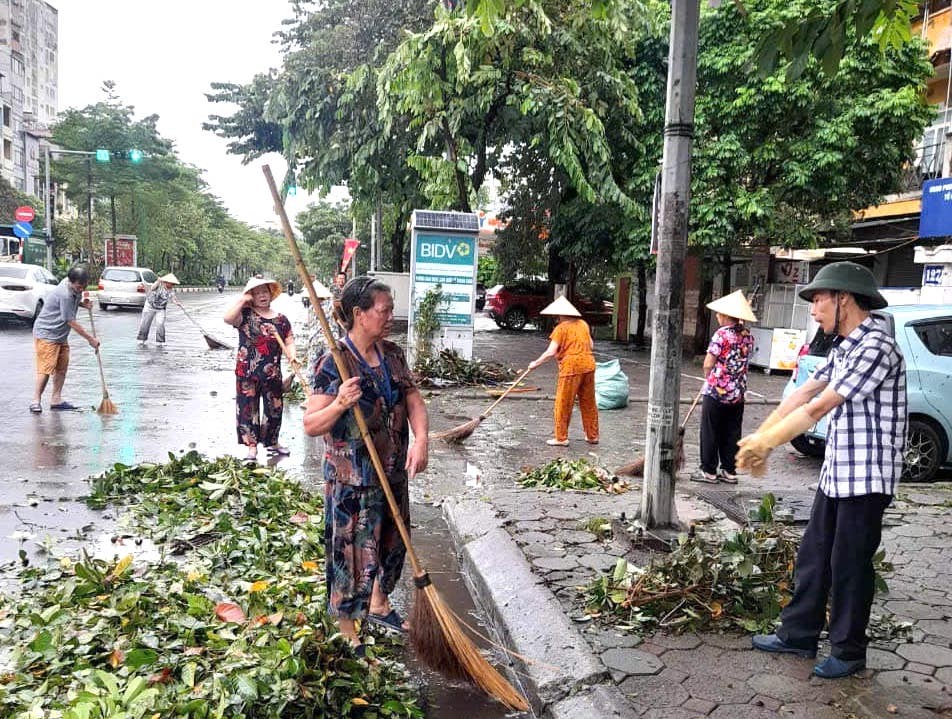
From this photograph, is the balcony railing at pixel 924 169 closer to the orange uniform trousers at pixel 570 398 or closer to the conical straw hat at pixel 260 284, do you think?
the orange uniform trousers at pixel 570 398

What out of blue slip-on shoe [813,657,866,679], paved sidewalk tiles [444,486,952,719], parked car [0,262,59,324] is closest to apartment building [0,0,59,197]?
parked car [0,262,59,324]

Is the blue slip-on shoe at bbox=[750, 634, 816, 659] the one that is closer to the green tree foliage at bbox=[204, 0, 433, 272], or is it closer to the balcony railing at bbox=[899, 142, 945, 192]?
Result: the green tree foliage at bbox=[204, 0, 433, 272]

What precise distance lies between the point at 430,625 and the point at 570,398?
17.5ft

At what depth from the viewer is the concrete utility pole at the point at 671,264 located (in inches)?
176

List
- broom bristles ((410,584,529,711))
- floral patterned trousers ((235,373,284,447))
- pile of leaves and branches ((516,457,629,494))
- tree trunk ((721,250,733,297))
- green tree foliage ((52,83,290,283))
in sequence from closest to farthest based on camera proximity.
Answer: broom bristles ((410,584,529,711)) < pile of leaves and branches ((516,457,629,494)) < floral patterned trousers ((235,373,284,447)) < tree trunk ((721,250,733,297)) < green tree foliage ((52,83,290,283))

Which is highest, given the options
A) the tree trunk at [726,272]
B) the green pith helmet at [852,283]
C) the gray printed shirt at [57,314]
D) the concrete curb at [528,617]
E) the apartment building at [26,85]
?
the apartment building at [26,85]

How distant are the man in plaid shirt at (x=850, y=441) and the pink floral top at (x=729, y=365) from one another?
3.48m

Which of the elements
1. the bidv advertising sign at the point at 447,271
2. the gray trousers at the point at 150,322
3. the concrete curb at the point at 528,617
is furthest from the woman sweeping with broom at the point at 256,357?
the gray trousers at the point at 150,322

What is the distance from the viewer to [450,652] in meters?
3.23

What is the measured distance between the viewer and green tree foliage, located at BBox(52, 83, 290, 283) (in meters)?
37.3

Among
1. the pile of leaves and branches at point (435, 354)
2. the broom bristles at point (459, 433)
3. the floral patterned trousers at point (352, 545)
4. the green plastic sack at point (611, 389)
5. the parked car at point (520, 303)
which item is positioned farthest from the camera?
the parked car at point (520, 303)

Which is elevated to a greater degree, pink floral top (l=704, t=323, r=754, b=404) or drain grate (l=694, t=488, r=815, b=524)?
pink floral top (l=704, t=323, r=754, b=404)

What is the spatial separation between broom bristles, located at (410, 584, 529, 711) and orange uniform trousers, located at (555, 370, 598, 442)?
5.16 meters

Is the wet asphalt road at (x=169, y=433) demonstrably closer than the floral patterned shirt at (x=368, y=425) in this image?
No
